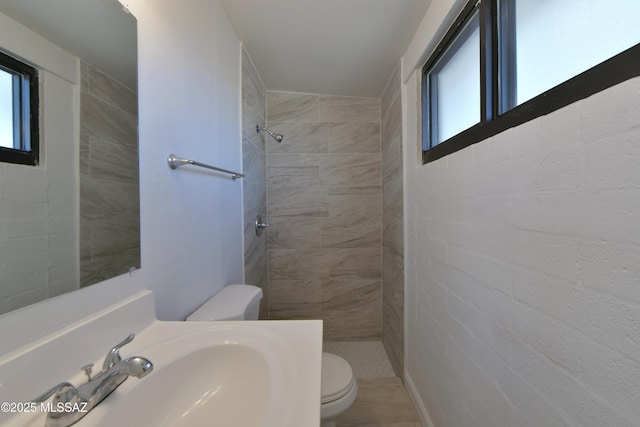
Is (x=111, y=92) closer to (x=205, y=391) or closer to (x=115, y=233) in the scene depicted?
(x=115, y=233)

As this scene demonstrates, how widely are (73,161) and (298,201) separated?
1677mm

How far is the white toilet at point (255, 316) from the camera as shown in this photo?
950 millimetres

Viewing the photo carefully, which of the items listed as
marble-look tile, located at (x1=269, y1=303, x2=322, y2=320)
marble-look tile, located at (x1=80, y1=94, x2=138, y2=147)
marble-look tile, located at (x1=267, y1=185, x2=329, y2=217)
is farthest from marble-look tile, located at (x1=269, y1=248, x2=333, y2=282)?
marble-look tile, located at (x1=80, y1=94, x2=138, y2=147)

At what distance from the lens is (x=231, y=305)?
1.01 m

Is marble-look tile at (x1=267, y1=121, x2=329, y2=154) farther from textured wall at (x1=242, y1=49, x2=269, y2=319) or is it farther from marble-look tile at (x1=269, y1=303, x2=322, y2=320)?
marble-look tile at (x1=269, y1=303, x2=322, y2=320)

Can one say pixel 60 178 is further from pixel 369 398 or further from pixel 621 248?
pixel 369 398

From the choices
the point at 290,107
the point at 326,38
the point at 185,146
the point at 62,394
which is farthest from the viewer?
the point at 290,107

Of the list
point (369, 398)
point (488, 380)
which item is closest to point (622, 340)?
point (488, 380)

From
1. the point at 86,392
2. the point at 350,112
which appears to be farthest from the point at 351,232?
the point at 86,392

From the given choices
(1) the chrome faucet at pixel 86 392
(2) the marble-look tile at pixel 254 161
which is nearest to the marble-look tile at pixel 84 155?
(1) the chrome faucet at pixel 86 392

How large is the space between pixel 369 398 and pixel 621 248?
1.60 metres

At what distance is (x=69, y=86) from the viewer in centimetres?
53

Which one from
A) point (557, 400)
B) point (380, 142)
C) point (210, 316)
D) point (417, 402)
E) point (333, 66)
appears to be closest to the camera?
point (557, 400)

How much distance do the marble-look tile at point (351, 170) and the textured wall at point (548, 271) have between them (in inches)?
44.0
